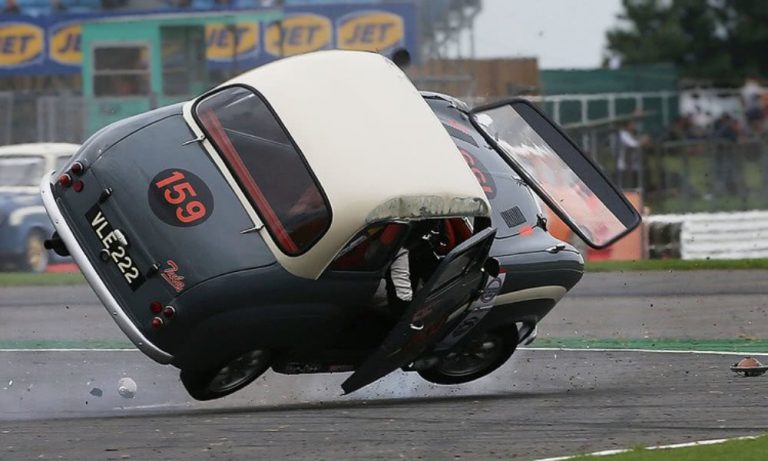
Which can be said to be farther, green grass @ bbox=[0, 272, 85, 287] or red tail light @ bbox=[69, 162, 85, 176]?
green grass @ bbox=[0, 272, 85, 287]

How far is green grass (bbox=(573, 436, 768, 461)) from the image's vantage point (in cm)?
741

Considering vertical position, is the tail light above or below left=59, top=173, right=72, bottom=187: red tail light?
below

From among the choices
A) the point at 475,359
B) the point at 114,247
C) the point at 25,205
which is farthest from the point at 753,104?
the point at 114,247

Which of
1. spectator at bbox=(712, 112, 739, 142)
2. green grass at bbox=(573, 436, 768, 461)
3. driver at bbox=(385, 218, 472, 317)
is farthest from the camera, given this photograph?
spectator at bbox=(712, 112, 739, 142)

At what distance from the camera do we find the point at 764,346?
12445mm

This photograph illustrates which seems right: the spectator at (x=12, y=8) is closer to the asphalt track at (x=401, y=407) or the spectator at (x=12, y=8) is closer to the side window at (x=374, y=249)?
the asphalt track at (x=401, y=407)

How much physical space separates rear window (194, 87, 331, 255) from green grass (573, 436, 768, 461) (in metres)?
2.02

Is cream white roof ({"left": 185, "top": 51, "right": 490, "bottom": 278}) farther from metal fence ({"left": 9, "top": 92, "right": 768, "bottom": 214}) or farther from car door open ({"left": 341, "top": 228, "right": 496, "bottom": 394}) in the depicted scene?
metal fence ({"left": 9, "top": 92, "right": 768, "bottom": 214})

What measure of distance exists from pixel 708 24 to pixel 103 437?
22.6m

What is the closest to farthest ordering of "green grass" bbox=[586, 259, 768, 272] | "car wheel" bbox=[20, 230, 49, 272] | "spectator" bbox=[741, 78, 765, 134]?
1. "green grass" bbox=[586, 259, 768, 272]
2. "car wheel" bbox=[20, 230, 49, 272]
3. "spectator" bbox=[741, 78, 765, 134]

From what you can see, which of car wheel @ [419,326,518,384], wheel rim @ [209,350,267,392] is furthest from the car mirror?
wheel rim @ [209,350,267,392]

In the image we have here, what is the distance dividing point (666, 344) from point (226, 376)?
453 centimetres

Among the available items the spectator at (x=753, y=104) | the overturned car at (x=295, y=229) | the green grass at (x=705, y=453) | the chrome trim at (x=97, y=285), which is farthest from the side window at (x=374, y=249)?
the spectator at (x=753, y=104)

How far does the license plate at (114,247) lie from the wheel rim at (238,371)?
726 mm
